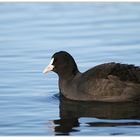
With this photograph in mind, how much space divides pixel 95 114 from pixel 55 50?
4.61 meters

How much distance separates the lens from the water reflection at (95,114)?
12297 millimetres

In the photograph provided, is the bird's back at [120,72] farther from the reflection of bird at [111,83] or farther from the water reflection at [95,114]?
the water reflection at [95,114]

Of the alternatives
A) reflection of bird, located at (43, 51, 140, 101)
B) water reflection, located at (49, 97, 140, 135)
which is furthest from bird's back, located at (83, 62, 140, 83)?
water reflection, located at (49, 97, 140, 135)

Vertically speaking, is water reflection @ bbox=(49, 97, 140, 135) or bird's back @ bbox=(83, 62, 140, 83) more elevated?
bird's back @ bbox=(83, 62, 140, 83)

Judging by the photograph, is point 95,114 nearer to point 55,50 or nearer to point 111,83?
point 111,83

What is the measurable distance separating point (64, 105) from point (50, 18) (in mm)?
7660

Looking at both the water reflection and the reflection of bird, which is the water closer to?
the water reflection

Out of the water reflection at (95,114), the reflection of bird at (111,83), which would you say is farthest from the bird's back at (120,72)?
the water reflection at (95,114)

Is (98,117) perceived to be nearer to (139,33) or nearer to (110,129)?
(110,129)

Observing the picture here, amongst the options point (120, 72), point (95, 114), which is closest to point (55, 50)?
point (120, 72)

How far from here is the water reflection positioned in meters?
12.3

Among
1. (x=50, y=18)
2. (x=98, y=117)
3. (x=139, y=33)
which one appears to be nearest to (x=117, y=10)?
(x=50, y=18)

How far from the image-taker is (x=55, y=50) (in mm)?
17578

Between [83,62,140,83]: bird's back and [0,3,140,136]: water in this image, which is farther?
[83,62,140,83]: bird's back
